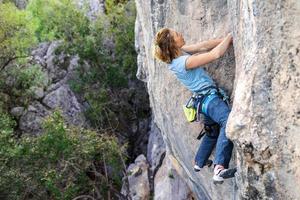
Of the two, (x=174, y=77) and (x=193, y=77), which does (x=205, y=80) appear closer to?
(x=193, y=77)

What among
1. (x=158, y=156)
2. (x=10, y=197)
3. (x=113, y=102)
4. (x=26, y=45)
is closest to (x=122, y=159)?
(x=158, y=156)

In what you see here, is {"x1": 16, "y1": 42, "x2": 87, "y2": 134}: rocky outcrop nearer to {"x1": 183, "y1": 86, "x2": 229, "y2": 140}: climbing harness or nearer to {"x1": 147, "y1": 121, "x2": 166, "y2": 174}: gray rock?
{"x1": 147, "y1": 121, "x2": 166, "y2": 174}: gray rock

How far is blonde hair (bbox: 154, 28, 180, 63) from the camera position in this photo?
7.15 metres

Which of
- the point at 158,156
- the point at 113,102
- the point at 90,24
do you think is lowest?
the point at 158,156

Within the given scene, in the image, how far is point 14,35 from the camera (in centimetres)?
2280

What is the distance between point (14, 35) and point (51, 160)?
8.55 metres

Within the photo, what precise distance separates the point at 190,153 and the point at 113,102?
1364 centimetres

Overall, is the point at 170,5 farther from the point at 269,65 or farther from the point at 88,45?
the point at 88,45

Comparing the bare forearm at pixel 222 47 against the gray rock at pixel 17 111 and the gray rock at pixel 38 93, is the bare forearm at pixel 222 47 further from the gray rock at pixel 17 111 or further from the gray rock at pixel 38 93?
the gray rock at pixel 38 93

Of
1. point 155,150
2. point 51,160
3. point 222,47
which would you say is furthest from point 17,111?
point 222,47

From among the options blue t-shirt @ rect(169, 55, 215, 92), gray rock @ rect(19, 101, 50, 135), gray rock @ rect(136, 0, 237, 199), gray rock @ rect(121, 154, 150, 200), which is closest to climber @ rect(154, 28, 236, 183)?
blue t-shirt @ rect(169, 55, 215, 92)

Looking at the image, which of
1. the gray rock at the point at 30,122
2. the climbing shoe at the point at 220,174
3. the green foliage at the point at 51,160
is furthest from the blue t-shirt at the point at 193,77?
the gray rock at the point at 30,122

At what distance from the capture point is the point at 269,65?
6.16 m

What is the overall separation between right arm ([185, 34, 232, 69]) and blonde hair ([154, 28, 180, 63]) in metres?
0.23
